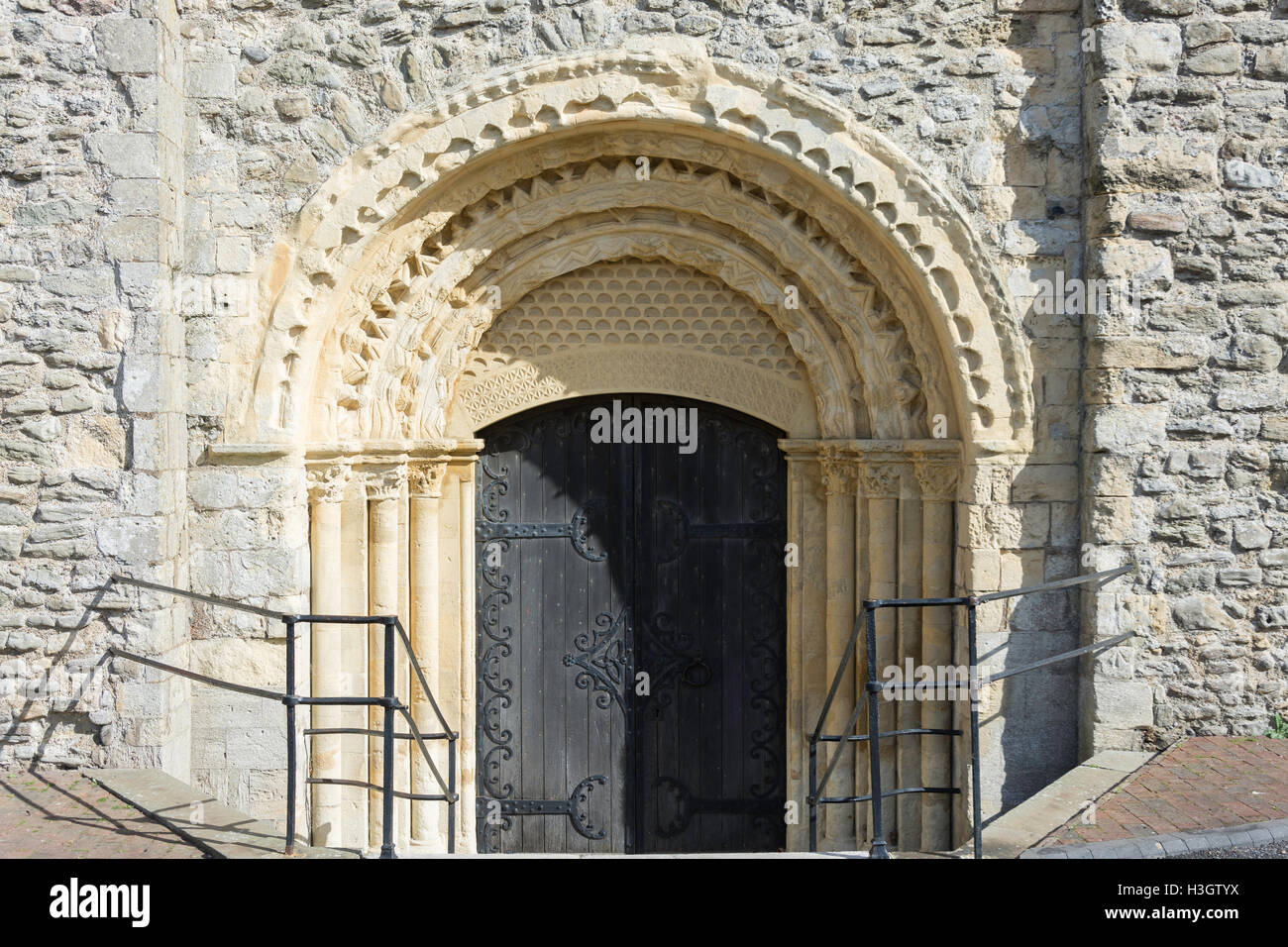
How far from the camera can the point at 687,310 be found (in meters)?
5.93

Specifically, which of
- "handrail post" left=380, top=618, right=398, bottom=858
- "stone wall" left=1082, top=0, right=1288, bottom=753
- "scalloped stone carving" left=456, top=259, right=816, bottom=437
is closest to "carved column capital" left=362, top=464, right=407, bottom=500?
"scalloped stone carving" left=456, top=259, right=816, bottom=437

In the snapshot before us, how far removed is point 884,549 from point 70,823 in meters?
3.77

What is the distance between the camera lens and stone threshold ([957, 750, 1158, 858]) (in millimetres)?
4418

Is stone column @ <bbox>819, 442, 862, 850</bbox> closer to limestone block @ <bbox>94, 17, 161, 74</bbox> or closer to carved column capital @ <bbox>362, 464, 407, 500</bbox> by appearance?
carved column capital @ <bbox>362, 464, 407, 500</bbox>

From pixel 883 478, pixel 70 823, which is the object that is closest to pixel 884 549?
pixel 883 478

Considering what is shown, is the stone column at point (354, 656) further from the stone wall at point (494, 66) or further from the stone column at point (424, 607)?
the stone wall at point (494, 66)

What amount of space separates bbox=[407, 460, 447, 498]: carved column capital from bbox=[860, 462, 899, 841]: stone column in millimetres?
2131

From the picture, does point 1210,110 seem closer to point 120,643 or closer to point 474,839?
point 474,839

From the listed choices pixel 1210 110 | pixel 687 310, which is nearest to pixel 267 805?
pixel 687 310

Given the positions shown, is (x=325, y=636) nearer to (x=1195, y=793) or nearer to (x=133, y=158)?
(x=133, y=158)

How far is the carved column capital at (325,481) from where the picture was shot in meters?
5.36

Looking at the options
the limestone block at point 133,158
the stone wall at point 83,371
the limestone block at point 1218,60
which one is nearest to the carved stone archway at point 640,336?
the stone wall at point 83,371

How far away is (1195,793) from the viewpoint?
4.60 meters

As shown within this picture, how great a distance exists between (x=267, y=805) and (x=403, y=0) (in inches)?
146
